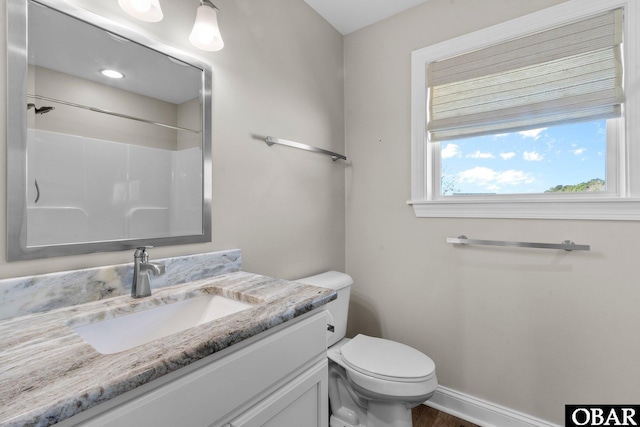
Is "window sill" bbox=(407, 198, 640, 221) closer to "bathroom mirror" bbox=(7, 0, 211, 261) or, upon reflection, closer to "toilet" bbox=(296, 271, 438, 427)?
"toilet" bbox=(296, 271, 438, 427)

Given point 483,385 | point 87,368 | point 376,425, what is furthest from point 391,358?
point 87,368

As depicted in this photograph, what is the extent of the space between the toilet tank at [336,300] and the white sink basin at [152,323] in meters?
0.60

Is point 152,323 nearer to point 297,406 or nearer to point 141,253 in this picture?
point 141,253

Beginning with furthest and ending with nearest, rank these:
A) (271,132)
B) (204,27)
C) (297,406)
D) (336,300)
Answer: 1. (336,300)
2. (271,132)
3. (204,27)
4. (297,406)

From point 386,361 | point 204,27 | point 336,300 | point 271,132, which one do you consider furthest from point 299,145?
point 386,361

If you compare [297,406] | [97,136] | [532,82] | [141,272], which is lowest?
[297,406]

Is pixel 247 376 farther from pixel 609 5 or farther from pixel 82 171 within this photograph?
pixel 609 5

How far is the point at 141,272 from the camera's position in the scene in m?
0.97

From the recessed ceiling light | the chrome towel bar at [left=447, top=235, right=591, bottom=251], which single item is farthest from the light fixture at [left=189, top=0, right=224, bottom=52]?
the chrome towel bar at [left=447, top=235, right=591, bottom=251]

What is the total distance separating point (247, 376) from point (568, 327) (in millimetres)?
1486

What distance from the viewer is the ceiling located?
5.84 ft

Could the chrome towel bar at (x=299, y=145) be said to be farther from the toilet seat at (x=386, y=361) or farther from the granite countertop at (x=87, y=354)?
the toilet seat at (x=386, y=361)

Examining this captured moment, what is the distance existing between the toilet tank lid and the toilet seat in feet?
0.98

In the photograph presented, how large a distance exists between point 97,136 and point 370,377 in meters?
1.36
